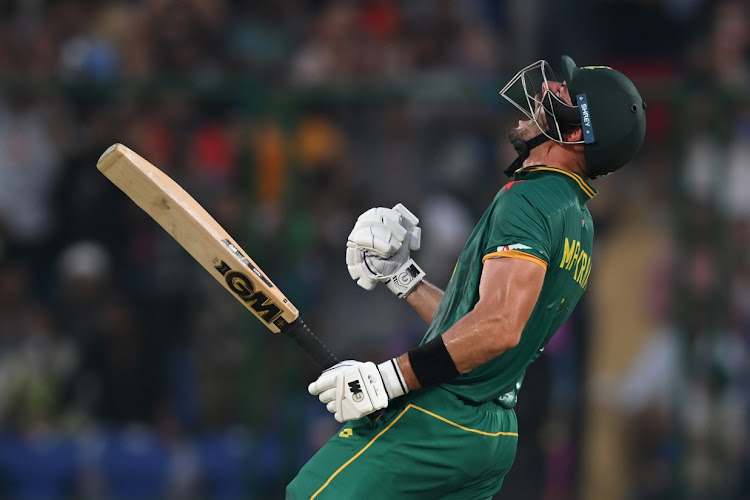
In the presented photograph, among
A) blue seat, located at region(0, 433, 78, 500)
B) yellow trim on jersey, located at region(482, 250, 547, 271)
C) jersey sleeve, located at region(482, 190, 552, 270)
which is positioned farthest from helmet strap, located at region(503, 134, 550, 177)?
blue seat, located at region(0, 433, 78, 500)

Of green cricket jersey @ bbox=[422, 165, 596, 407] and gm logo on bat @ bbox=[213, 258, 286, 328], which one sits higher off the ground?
gm logo on bat @ bbox=[213, 258, 286, 328]

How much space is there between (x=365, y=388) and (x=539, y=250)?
0.75m

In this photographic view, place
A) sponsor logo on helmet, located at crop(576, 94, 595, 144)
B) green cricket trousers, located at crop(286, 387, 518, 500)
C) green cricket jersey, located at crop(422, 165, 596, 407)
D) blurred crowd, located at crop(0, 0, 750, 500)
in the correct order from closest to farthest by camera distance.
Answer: green cricket jersey, located at crop(422, 165, 596, 407)
green cricket trousers, located at crop(286, 387, 518, 500)
sponsor logo on helmet, located at crop(576, 94, 595, 144)
blurred crowd, located at crop(0, 0, 750, 500)

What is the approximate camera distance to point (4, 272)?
27.1 feet

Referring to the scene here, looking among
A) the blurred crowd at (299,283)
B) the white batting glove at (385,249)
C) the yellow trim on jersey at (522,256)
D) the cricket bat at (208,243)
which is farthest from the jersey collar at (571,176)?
the blurred crowd at (299,283)

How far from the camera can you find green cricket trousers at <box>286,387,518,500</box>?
4223 millimetres

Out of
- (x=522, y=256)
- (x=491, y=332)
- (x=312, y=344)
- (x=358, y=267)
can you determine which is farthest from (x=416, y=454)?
(x=358, y=267)

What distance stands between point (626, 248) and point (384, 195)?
1705mm

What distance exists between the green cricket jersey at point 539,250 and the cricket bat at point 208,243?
2.08 ft

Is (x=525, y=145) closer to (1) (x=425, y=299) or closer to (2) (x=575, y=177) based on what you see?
(2) (x=575, y=177)

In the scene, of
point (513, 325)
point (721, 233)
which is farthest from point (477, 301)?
point (721, 233)

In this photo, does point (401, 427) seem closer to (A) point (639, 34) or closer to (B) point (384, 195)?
(B) point (384, 195)

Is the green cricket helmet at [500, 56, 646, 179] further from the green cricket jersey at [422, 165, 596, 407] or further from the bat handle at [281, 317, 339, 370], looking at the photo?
the bat handle at [281, 317, 339, 370]

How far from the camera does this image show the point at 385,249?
4754 millimetres
